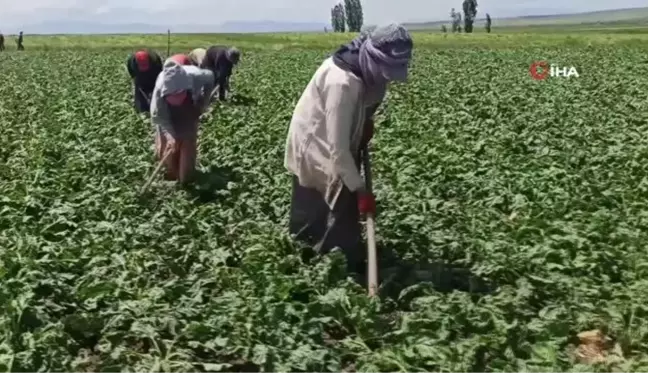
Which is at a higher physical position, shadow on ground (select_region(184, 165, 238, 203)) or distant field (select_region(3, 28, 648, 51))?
distant field (select_region(3, 28, 648, 51))

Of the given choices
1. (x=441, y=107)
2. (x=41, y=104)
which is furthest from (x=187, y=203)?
(x=41, y=104)

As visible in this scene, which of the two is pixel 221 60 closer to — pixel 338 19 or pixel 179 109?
pixel 179 109

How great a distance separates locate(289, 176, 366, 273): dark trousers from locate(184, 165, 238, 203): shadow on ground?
6.40 ft

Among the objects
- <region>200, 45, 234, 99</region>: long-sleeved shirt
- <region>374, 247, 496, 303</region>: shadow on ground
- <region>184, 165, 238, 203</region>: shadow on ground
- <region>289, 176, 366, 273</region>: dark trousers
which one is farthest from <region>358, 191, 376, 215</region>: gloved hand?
<region>200, 45, 234, 99</region>: long-sleeved shirt

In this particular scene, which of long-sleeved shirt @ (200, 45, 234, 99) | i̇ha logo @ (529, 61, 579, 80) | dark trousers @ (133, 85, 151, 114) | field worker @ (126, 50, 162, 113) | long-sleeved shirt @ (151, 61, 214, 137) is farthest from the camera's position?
i̇ha logo @ (529, 61, 579, 80)

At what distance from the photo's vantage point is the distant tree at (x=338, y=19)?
12056 cm

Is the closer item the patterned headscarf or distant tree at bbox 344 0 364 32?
the patterned headscarf

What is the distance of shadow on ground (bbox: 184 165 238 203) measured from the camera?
7988mm

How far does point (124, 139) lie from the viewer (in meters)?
10.8

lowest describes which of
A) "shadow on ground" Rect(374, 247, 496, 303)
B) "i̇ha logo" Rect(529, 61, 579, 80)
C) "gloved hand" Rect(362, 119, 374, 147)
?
"shadow on ground" Rect(374, 247, 496, 303)

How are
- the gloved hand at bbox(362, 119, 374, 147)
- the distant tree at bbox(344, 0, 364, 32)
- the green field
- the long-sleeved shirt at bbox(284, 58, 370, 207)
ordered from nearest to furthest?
the green field < the long-sleeved shirt at bbox(284, 58, 370, 207) < the gloved hand at bbox(362, 119, 374, 147) < the distant tree at bbox(344, 0, 364, 32)

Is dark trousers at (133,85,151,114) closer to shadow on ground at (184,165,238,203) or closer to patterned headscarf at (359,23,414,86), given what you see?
shadow on ground at (184,165,238,203)

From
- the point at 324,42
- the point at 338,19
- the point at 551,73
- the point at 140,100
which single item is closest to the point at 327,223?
the point at 140,100

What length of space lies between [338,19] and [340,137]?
117385 millimetres
